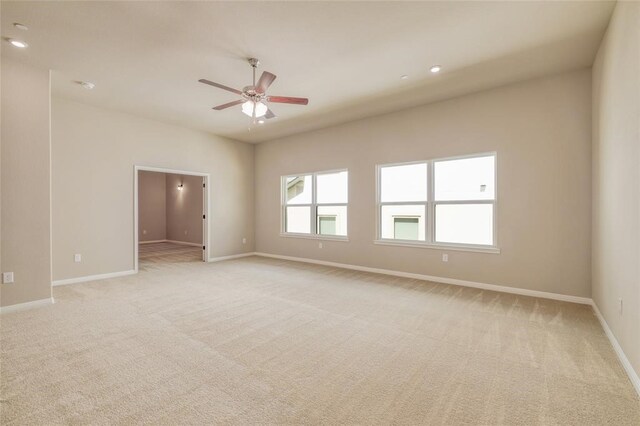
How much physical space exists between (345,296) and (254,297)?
127 centimetres

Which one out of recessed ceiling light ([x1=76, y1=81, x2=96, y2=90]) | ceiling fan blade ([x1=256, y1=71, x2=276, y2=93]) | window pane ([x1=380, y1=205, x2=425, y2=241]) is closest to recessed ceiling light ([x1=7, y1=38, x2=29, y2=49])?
recessed ceiling light ([x1=76, y1=81, x2=96, y2=90])

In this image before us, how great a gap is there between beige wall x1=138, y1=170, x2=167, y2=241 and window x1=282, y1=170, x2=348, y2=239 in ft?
20.2

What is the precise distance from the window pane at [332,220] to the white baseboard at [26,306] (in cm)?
461

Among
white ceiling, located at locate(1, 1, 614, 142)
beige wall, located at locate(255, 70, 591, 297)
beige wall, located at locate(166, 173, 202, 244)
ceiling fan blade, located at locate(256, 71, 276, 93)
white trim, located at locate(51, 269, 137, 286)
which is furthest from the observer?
beige wall, located at locate(166, 173, 202, 244)

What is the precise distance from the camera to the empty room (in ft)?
6.48

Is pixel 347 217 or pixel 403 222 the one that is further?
pixel 347 217

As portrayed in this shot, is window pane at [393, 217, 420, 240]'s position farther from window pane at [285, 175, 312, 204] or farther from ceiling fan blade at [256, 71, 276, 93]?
ceiling fan blade at [256, 71, 276, 93]

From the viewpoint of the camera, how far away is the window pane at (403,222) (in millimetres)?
5059

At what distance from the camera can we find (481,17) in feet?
8.86

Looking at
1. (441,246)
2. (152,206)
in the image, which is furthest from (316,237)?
(152,206)

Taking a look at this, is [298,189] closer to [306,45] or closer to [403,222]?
[403,222]

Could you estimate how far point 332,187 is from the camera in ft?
20.9

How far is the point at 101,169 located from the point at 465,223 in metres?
6.32

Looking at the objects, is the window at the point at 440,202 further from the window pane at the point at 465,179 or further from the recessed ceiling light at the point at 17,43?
the recessed ceiling light at the point at 17,43
